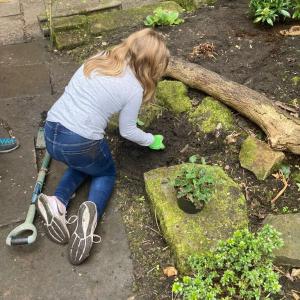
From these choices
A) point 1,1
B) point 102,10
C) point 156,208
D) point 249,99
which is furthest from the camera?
point 1,1

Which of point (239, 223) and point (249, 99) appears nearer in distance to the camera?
point (239, 223)

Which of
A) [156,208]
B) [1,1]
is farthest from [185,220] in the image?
[1,1]

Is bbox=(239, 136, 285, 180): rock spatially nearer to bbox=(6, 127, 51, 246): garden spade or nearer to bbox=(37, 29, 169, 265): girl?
bbox=(37, 29, 169, 265): girl

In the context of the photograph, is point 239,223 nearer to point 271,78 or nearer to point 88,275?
point 88,275

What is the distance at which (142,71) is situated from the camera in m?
2.85

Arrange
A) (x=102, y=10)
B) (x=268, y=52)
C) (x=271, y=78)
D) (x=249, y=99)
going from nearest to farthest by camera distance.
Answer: (x=249, y=99), (x=271, y=78), (x=268, y=52), (x=102, y=10)

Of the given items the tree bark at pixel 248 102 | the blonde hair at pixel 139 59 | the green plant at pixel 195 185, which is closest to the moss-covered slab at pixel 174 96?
the tree bark at pixel 248 102

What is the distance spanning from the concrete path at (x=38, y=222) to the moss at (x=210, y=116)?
962 mm

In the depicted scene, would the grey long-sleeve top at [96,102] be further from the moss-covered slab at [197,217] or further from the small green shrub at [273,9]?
the small green shrub at [273,9]

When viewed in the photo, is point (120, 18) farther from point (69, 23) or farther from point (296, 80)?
point (296, 80)

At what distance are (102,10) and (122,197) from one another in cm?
306

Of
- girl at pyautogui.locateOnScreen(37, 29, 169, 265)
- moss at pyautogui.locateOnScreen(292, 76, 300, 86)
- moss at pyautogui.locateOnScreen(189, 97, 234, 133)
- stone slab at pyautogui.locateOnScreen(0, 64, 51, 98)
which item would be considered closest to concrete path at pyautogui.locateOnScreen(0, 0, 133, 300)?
stone slab at pyautogui.locateOnScreen(0, 64, 51, 98)

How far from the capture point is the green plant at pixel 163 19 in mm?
4934

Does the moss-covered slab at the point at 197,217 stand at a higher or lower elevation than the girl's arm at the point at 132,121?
lower
